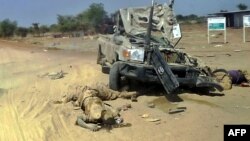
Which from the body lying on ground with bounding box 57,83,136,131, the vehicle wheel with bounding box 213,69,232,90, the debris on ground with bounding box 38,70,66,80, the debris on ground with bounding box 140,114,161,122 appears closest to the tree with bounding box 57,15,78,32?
the debris on ground with bounding box 38,70,66,80

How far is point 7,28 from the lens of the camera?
233ft

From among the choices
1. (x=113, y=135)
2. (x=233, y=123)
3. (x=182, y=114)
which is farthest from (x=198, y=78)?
(x=113, y=135)

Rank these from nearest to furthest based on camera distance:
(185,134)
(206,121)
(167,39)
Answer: (185,134)
(206,121)
(167,39)

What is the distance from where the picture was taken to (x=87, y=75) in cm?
1560

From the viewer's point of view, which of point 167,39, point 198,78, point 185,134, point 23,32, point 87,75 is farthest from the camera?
point 23,32

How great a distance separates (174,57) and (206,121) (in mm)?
3416

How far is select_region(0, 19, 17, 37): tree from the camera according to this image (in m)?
69.8

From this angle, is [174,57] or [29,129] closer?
[29,129]

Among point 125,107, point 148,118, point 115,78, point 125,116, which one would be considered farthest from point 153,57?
point 148,118

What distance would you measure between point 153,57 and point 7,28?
62.1 metres

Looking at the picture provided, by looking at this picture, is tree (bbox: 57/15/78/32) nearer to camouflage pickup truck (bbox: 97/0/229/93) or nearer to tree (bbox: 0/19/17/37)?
tree (bbox: 0/19/17/37)

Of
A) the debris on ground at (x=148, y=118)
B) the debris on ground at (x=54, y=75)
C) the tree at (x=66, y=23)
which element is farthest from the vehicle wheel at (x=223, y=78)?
the tree at (x=66, y=23)

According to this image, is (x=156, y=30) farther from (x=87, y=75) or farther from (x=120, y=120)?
(x=120, y=120)

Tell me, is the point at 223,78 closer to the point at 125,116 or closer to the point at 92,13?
the point at 125,116
